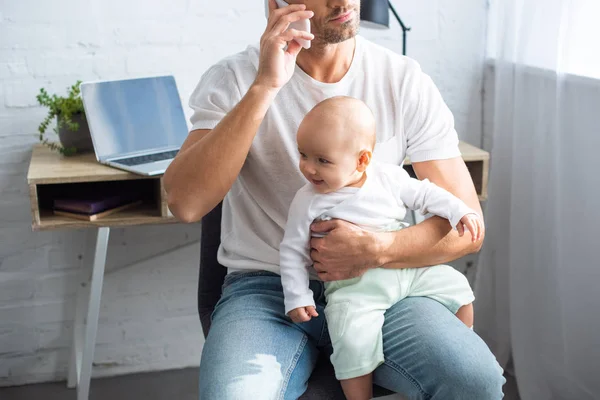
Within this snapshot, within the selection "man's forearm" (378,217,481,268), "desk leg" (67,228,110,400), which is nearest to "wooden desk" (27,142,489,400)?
"desk leg" (67,228,110,400)

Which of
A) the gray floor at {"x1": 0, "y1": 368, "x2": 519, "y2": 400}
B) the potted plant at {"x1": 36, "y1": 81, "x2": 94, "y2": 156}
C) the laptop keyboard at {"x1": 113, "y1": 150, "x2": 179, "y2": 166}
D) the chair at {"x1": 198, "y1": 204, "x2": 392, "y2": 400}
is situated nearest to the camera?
the chair at {"x1": 198, "y1": 204, "x2": 392, "y2": 400}

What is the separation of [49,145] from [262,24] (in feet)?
2.42

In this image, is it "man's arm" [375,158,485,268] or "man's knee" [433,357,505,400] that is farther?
"man's arm" [375,158,485,268]

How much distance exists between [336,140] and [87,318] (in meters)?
1.15

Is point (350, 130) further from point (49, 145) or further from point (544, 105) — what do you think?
point (49, 145)

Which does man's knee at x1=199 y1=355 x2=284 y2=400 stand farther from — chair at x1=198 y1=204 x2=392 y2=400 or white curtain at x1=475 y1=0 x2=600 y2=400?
white curtain at x1=475 y1=0 x2=600 y2=400

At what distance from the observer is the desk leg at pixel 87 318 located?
6.91 feet

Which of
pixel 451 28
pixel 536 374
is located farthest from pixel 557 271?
pixel 451 28

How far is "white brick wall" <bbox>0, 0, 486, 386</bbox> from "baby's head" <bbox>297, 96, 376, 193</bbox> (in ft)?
3.63

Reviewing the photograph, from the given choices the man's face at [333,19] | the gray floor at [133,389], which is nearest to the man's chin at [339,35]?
the man's face at [333,19]

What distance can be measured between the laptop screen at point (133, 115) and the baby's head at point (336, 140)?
888 millimetres

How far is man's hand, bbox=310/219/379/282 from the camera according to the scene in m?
1.42

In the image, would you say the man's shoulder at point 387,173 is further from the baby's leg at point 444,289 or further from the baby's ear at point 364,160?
the baby's leg at point 444,289

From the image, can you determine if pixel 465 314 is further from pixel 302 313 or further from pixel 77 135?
pixel 77 135
